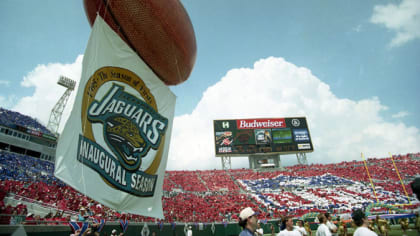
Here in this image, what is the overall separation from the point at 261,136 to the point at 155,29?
1040 inches

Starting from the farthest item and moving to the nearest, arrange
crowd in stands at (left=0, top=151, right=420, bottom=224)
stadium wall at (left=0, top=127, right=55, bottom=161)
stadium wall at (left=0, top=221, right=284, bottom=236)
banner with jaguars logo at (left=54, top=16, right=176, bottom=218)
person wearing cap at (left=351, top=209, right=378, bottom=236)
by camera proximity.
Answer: stadium wall at (left=0, top=127, right=55, bottom=161) < crowd in stands at (left=0, top=151, right=420, bottom=224) < stadium wall at (left=0, top=221, right=284, bottom=236) < person wearing cap at (left=351, top=209, right=378, bottom=236) < banner with jaguars logo at (left=54, top=16, right=176, bottom=218)

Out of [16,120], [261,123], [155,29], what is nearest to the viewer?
[155,29]

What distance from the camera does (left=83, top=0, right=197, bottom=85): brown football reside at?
306cm

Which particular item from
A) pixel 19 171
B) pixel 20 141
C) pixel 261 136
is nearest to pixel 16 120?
pixel 20 141

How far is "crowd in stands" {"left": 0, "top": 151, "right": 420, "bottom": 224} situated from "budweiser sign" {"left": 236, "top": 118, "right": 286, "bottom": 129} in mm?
5896

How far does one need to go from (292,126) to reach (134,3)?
1133 inches

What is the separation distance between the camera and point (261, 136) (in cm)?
2848

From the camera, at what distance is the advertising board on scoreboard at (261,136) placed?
27895 millimetres

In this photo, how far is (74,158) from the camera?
2.31 m

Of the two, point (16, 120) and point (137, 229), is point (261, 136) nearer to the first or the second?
point (137, 229)

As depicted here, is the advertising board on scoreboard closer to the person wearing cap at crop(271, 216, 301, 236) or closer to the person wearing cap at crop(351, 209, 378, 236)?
the person wearing cap at crop(271, 216, 301, 236)

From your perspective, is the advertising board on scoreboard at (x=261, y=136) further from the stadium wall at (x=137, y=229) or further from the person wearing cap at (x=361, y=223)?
the person wearing cap at (x=361, y=223)

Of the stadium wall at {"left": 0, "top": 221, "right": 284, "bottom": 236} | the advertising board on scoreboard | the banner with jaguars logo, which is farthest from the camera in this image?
the advertising board on scoreboard

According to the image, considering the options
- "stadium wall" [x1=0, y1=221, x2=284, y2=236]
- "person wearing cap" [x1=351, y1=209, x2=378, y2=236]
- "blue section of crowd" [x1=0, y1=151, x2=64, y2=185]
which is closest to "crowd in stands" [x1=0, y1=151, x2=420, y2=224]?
"blue section of crowd" [x1=0, y1=151, x2=64, y2=185]
